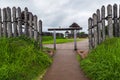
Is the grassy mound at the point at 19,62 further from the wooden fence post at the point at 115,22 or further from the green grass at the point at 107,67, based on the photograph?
the wooden fence post at the point at 115,22

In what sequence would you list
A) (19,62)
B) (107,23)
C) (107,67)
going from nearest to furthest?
(107,67)
(19,62)
(107,23)

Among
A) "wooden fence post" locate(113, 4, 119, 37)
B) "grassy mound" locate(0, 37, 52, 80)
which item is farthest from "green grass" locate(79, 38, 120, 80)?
"wooden fence post" locate(113, 4, 119, 37)

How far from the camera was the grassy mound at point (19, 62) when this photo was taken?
9.60 m

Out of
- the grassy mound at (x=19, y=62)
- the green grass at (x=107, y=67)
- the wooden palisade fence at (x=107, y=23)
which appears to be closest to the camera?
the green grass at (x=107, y=67)

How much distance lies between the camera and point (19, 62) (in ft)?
36.4

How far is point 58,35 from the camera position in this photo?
48531mm

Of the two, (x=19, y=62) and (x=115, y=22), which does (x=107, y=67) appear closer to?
(x=19, y=62)

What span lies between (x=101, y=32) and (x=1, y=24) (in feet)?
17.1

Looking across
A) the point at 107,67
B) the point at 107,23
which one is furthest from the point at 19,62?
the point at 107,23

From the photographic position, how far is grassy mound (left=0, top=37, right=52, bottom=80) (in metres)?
9.60

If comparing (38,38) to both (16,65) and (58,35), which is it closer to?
(16,65)

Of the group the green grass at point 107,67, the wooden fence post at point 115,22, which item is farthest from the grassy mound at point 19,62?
the wooden fence post at point 115,22

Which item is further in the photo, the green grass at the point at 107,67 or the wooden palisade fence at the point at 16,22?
the wooden palisade fence at the point at 16,22

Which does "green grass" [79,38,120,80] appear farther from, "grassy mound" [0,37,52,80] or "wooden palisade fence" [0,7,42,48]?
"wooden palisade fence" [0,7,42,48]
